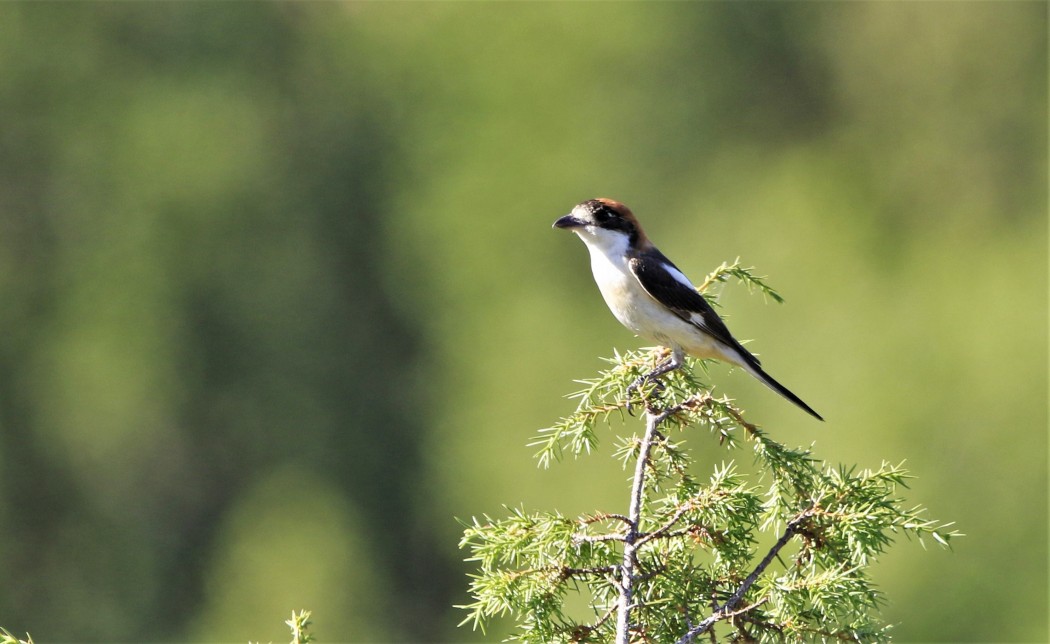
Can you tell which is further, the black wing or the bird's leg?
the black wing

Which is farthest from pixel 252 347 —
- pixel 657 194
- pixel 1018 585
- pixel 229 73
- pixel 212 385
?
pixel 1018 585

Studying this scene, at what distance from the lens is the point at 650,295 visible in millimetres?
4797

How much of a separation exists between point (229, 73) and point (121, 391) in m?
7.58

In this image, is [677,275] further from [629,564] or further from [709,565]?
[629,564]

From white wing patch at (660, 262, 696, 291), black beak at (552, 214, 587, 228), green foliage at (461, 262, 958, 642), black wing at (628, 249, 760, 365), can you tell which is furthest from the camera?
black beak at (552, 214, 587, 228)

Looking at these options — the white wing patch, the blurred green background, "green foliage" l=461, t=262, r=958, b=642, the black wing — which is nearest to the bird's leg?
the black wing

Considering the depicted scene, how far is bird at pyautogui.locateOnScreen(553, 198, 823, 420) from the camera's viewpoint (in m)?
4.56

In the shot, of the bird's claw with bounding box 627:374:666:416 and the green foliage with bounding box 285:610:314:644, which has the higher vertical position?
the bird's claw with bounding box 627:374:666:416

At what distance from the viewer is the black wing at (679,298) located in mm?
4531

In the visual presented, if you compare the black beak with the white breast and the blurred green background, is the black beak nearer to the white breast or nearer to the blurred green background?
the white breast

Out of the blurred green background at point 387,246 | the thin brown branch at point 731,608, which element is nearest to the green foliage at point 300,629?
the thin brown branch at point 731,608

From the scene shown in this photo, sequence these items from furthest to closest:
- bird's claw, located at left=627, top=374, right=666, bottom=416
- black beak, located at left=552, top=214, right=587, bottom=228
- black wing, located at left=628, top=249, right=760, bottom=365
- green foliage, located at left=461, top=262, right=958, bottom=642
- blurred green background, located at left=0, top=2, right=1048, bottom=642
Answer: blurred green background, located at left=0, top=2, right=1048, bottom=642 < black beak, located at left=552, top=214, right=587, bottom=228 < black wing, located at left=628, top=249, right=760, bottom=365 < bird's claw, located at left=627, top=374, right=666, bottom=416 < green foliage, located at left=461, top=262, right=958, bottom=642

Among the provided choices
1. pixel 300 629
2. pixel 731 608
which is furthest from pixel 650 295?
pixel 300 629

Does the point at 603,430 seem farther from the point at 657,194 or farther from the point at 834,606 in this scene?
the point at 834,606
